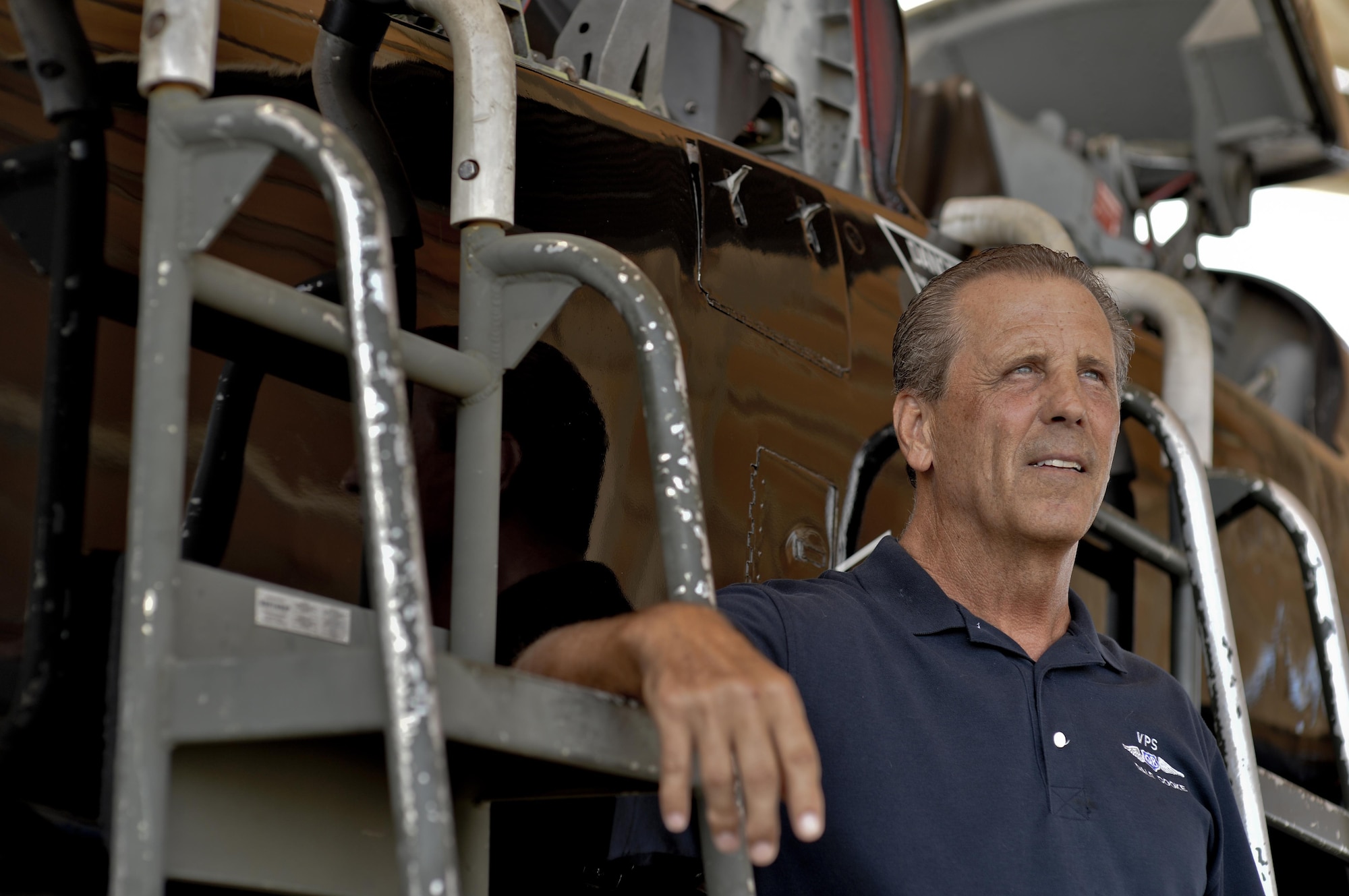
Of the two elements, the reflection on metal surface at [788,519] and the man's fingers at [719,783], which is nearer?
the man's fingers at [719,783]

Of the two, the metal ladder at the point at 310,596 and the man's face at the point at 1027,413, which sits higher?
the man's face at the point at 1027,413

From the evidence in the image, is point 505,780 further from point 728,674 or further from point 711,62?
point 711,62

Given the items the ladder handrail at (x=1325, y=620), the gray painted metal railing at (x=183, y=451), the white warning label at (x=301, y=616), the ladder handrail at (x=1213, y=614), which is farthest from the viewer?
the ladder handrail at (x=1325, y=620)

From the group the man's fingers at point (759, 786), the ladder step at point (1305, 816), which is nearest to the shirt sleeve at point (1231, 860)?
the ladder step at point (1305, 816)

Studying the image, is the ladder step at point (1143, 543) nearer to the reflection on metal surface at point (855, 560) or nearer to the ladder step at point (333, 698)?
the reflection on metal surface at point (855, 560)

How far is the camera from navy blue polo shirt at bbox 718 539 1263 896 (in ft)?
5.16

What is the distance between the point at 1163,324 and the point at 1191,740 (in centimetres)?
136

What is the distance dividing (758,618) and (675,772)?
2.12 ft

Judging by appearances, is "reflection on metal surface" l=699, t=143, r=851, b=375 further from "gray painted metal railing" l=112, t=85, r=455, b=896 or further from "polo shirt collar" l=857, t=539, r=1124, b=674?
"gray painted metal railing" l=112, t=85, r=455, b=896

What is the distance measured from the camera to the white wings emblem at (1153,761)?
69.9 inches

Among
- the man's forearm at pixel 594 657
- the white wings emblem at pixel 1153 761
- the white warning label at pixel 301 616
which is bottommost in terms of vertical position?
A: the white wings emblem at pixel 1153 761

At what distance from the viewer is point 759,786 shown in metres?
0.98

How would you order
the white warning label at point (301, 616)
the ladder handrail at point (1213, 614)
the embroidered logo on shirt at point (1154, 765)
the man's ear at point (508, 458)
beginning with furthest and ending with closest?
the ladder handrail at point (1213, 614)
the embroidered logo on shirt at point (1154, 765)
the man's ear at point (508, 458)
the white warning label at point (301, 616)

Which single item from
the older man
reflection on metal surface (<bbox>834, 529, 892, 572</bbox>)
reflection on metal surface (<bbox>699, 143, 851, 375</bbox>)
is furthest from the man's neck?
reflection on metal surface (<bbox>699, 143, 851, 375</bbox>)
